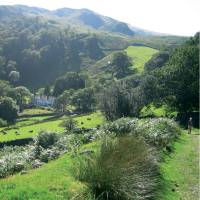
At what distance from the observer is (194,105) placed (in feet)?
137

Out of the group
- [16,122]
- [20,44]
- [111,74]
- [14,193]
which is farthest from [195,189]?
[20,44]

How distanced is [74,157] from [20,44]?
185 metres

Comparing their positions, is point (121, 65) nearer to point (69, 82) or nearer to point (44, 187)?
point (69, 82)

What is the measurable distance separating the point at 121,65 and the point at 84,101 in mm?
44869

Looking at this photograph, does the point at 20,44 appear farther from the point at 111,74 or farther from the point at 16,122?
the point at 16,122

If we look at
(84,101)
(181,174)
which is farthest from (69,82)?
(181,174)

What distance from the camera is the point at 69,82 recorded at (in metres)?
124

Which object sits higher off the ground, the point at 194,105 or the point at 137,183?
the point at 137,183

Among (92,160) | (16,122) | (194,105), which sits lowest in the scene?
(16,122)

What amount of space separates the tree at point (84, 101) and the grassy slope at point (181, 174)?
73428 millimetres

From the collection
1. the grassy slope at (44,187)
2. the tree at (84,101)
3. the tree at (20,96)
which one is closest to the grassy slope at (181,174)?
the grassy slope at (44,187)

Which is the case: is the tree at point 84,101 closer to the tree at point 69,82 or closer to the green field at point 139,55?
the tree at point 69,82

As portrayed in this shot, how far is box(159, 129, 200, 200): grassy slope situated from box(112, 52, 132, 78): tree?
112 metres

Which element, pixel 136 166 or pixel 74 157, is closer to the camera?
pixel 136 166
